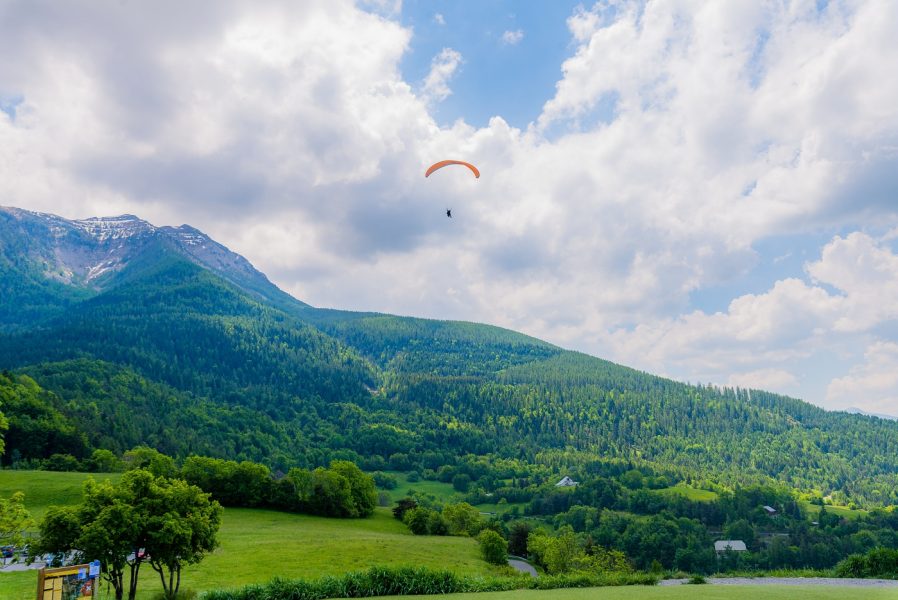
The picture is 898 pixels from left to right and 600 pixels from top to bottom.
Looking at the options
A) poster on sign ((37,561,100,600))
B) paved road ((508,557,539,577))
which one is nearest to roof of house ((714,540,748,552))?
paved road ((508,557,539,577))

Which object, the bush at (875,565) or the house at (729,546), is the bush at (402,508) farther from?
the bush at (875,565)

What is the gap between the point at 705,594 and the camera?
30.1 m

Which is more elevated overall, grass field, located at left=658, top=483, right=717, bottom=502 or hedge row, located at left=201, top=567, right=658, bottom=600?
hedge row, located at left=201, top=567, right=658, bottom=600

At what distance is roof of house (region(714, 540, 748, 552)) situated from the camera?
131250 mm

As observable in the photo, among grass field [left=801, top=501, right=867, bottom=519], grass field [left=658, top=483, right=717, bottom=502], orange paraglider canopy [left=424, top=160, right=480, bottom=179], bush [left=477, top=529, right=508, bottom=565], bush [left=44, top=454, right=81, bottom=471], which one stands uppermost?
orange paraglider canopy [left=424, top=160, right=480, bottom=179]

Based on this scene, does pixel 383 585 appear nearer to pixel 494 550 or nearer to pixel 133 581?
pixel 133 581

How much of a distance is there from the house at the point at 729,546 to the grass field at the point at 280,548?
7283cm

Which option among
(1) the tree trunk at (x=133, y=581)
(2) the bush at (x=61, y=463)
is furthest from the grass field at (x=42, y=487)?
(1) the tree trunk at (x=133, y=581)

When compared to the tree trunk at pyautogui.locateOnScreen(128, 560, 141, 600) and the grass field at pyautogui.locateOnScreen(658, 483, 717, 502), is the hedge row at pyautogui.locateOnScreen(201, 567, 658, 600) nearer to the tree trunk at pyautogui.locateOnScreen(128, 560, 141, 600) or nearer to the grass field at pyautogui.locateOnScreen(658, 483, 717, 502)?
the tree trunk at pyautogui.locateOnScreen(128, 560, 141, 600)

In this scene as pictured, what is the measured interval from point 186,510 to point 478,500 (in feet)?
522

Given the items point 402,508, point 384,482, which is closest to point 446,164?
point 402,508

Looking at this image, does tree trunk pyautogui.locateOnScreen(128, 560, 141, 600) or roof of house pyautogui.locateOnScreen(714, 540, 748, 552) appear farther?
roof of house pyautogui.locateOnScreen(714, 540, 748, 552)

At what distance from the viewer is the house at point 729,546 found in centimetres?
13100

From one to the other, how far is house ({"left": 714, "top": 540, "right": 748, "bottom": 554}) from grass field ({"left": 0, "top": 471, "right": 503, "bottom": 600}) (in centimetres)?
7283
